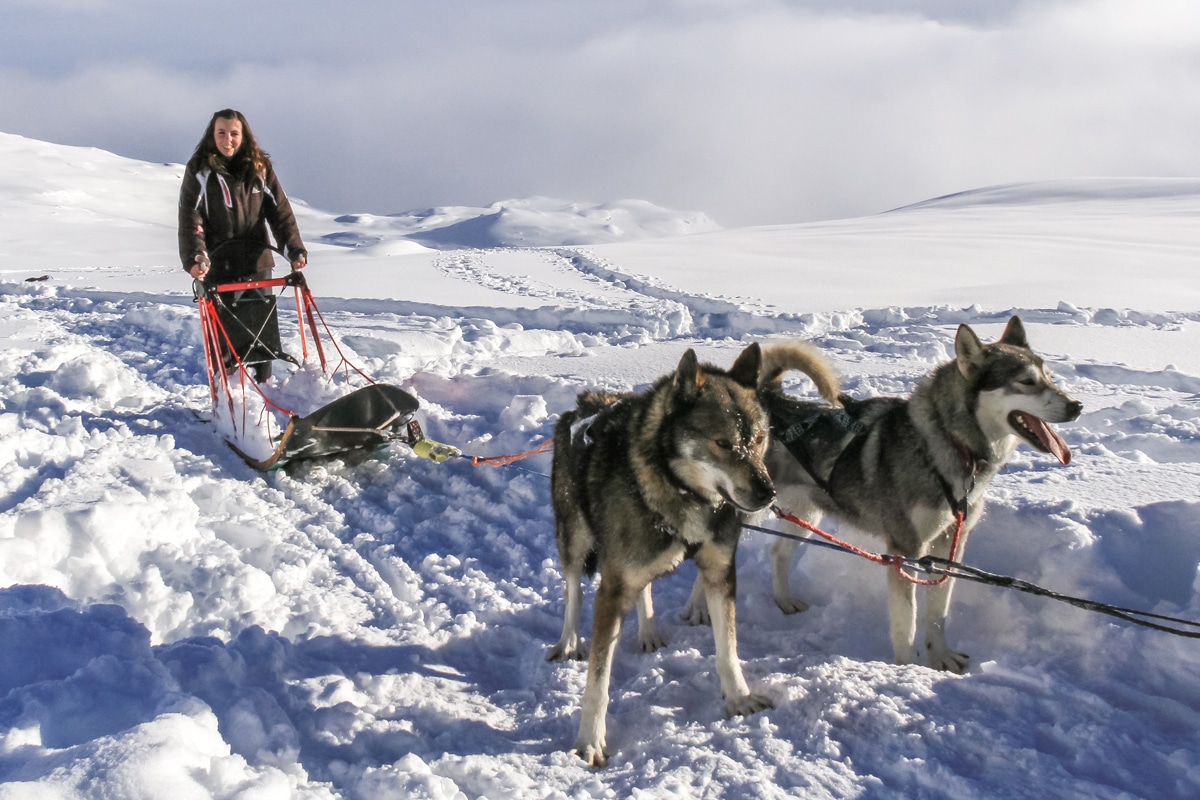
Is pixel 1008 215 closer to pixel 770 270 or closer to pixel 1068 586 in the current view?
pixel 770 270

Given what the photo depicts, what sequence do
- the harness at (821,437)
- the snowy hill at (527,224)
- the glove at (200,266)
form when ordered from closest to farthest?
the harness at (821,437) → the glove at (200,266) → the snowy hill at (527,224)

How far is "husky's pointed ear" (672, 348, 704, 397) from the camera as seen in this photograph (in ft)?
8.00

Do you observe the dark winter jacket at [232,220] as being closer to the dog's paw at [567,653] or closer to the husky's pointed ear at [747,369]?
the dog's paw at [567,653]

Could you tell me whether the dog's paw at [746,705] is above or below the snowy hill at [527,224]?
below

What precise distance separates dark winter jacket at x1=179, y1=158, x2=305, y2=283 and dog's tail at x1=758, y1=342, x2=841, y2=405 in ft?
9.76

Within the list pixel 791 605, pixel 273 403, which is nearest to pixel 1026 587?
pixel 791 605

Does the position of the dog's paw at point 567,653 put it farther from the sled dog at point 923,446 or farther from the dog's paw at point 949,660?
the dog's paw at point 949,660

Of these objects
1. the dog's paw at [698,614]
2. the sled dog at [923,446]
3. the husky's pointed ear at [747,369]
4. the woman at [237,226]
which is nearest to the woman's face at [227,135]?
the woman at [237,226]

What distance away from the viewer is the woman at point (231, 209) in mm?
4691

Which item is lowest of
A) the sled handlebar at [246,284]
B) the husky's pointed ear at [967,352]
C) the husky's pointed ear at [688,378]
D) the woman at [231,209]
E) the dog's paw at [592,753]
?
the dog's paw at [592,753]

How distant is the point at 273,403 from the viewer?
456cm

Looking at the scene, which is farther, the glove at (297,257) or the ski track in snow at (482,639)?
the glove at (297,257)

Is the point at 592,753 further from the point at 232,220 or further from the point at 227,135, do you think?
the point at 227,135

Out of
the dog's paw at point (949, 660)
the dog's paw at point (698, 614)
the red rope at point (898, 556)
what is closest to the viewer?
the red rope at point (898, 556)
